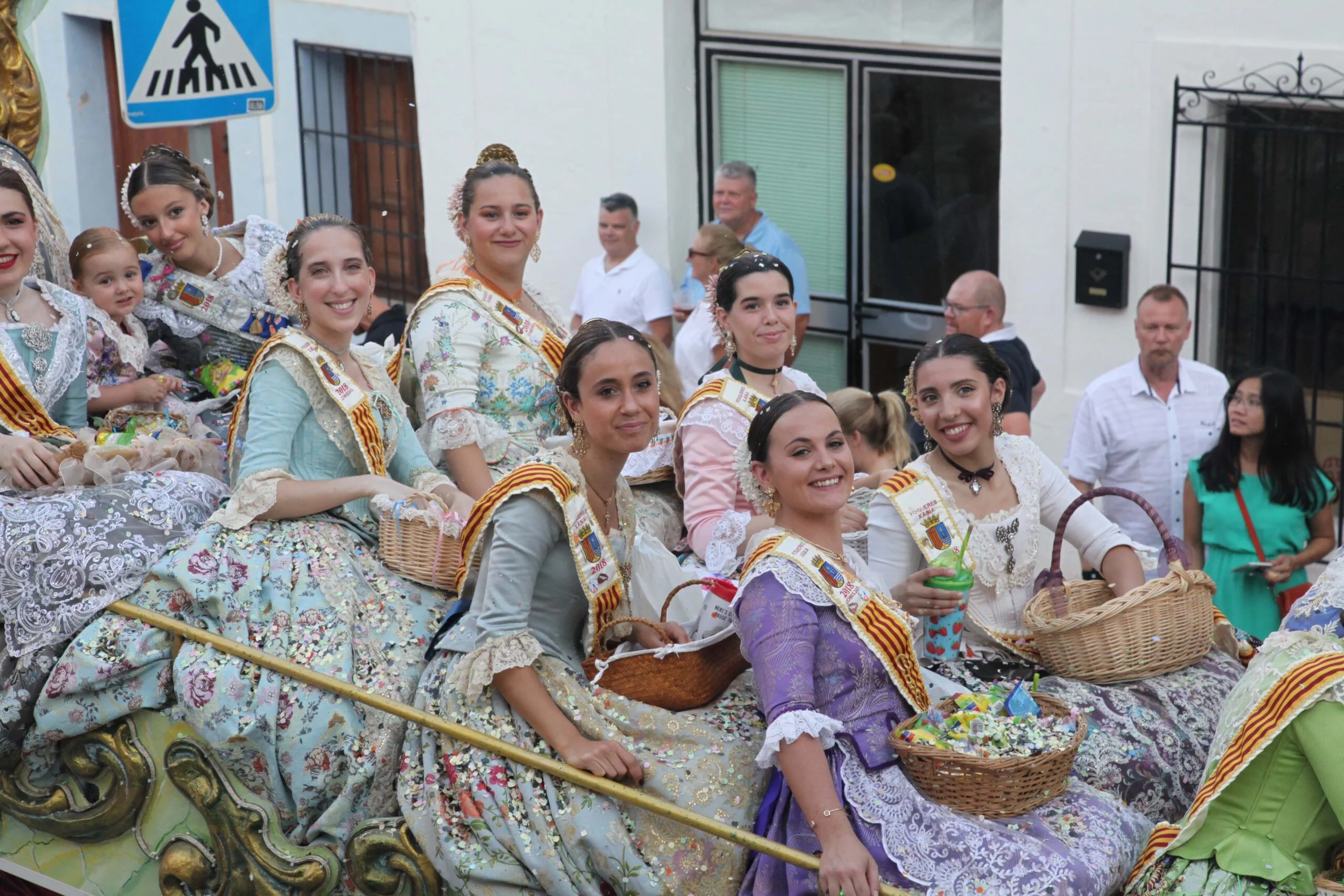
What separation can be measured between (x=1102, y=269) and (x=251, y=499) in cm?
482

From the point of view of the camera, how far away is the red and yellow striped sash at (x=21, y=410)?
5.32 m

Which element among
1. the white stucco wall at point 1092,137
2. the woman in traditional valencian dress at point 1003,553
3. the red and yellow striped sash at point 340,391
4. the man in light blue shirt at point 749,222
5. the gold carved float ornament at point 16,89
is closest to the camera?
the woman in traditional valencian dress at point 1003,553

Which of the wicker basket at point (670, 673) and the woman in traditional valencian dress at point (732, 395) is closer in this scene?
the wicker basket at point (670, 673)

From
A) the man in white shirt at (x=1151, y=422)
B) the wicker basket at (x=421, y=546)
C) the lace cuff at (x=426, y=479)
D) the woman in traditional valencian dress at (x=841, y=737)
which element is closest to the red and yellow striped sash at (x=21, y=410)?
the lace cuff at (x=426, y=479)

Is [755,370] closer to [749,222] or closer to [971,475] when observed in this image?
[971,475]

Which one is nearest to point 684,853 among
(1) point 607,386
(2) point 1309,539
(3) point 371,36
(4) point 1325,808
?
(1) point 607,386

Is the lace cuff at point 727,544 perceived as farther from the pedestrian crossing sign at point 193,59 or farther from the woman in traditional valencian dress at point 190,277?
the pedestrian crossing sign at point 193,59

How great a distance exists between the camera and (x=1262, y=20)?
7.73 metres

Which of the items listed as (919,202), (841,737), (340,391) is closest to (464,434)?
(340,391)

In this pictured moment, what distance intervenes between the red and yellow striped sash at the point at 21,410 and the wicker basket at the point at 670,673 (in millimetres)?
1998

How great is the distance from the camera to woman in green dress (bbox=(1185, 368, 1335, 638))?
6477mm

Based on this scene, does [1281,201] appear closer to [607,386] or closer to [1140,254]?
[1140,254]

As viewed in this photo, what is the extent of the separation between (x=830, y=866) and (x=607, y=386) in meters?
1.31

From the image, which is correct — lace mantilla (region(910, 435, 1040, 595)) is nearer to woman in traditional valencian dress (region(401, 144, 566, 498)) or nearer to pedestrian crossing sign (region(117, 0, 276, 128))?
woman in traditional valencian dress (region(401, 144, 566, 498))
